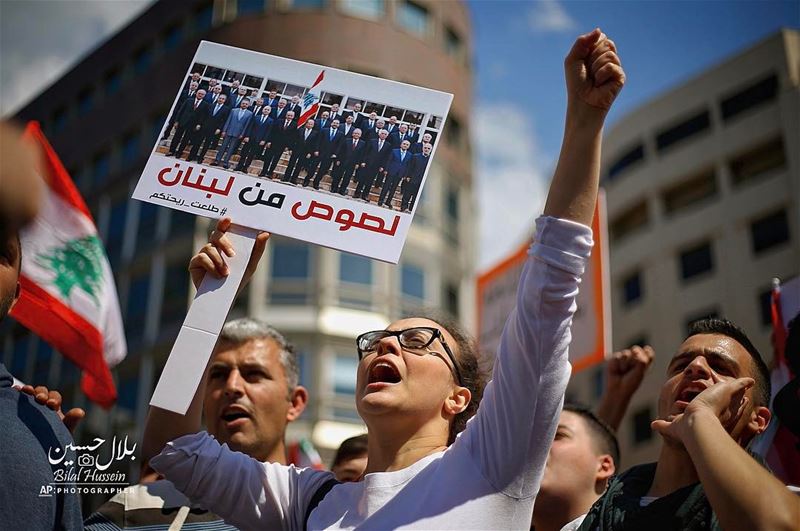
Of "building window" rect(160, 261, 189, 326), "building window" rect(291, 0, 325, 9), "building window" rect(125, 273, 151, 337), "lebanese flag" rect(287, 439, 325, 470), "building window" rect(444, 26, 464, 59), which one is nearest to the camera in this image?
A: "lebanese flag" rect(287, 439, 325, 470)

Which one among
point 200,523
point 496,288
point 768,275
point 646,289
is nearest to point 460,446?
point 200,523

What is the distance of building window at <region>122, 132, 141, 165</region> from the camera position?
2583 cm

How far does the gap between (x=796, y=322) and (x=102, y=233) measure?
2418 centimetres

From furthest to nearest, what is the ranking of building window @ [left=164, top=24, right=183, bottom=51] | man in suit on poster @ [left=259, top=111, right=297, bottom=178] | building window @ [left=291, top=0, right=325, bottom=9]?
building window @ [left=164, top=24, right=183, bottom=51] < building window @ [left=291, top=0, right=325, bottom=9] < man in suit on poster @ [left=259, top=111, right=297, bottom=178]

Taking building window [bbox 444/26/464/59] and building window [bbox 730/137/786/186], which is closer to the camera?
building window [bbox 444/26/464/59]

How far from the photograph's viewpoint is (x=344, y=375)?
874 inches

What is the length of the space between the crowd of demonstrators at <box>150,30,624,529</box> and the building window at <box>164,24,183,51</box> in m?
23.2

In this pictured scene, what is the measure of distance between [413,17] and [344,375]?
9.49 meters

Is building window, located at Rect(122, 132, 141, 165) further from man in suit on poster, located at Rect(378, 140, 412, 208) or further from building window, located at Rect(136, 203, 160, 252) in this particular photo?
man in suit on poster, located at Rect(378, 140, 412, 208)

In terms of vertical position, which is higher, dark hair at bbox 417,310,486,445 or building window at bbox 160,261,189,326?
→ building window at bbox 160,261,189,326

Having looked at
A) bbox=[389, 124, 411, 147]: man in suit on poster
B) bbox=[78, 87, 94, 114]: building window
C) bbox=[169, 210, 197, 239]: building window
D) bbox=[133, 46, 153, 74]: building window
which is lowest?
bbox=[389, 124, 411, 147]: man in suit on poster

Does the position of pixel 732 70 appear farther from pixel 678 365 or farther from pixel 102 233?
pixel 678 365

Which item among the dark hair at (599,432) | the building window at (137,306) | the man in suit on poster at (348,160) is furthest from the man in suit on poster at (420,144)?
the building window at (137,306)

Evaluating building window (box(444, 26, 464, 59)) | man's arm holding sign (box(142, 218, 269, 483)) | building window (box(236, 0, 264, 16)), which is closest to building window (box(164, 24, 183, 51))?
building window (box(236, 0, 264, 16))
